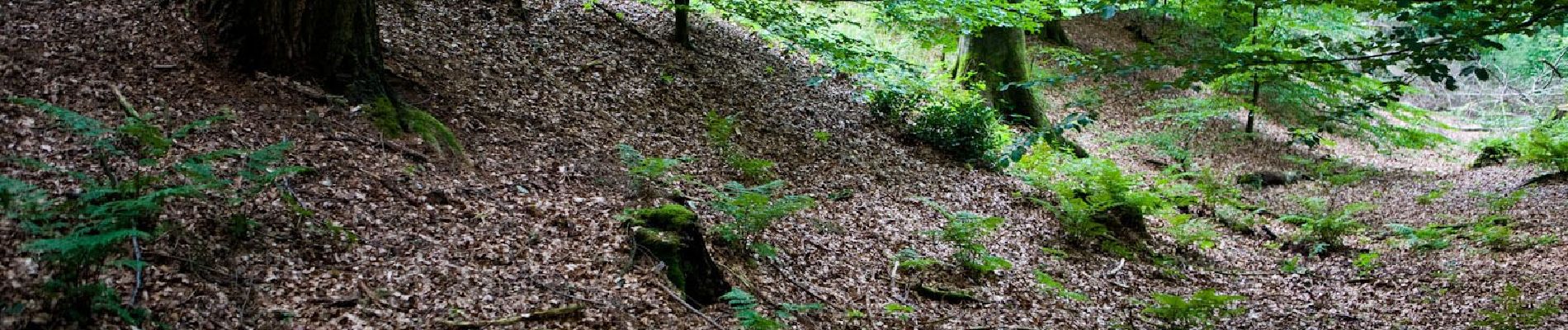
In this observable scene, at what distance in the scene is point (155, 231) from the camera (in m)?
3.72

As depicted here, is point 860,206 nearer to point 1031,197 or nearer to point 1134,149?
point 1031,197

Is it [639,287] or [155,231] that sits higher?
[155,231]

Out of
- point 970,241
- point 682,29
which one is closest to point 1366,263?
point 970,241

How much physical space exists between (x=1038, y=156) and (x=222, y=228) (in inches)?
329

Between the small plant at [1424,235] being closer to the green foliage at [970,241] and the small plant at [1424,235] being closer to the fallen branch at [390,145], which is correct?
the green foliage at [970,241]

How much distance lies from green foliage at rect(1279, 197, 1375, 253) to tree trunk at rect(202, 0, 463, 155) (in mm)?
8626

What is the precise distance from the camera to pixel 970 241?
7.84 metres

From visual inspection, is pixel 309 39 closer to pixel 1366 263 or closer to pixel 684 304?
pixel 684 304

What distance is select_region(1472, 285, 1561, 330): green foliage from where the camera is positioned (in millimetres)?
6473

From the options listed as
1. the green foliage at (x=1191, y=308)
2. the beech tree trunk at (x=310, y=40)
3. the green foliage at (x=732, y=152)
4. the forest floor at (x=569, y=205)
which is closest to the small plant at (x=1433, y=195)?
the forest floor at (x=569, y=205)

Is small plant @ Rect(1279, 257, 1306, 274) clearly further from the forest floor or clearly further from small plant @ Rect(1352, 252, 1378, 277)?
small plant @ Rect(1352, 252, 1378, 277)

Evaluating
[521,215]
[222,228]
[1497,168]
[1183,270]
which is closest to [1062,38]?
[1497,168]

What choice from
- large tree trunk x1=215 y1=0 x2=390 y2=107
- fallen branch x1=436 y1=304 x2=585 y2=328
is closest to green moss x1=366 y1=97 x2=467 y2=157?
large tree trunk x1=215 y1=0 x2=390 y2=107

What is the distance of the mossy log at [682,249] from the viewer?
213 inches
